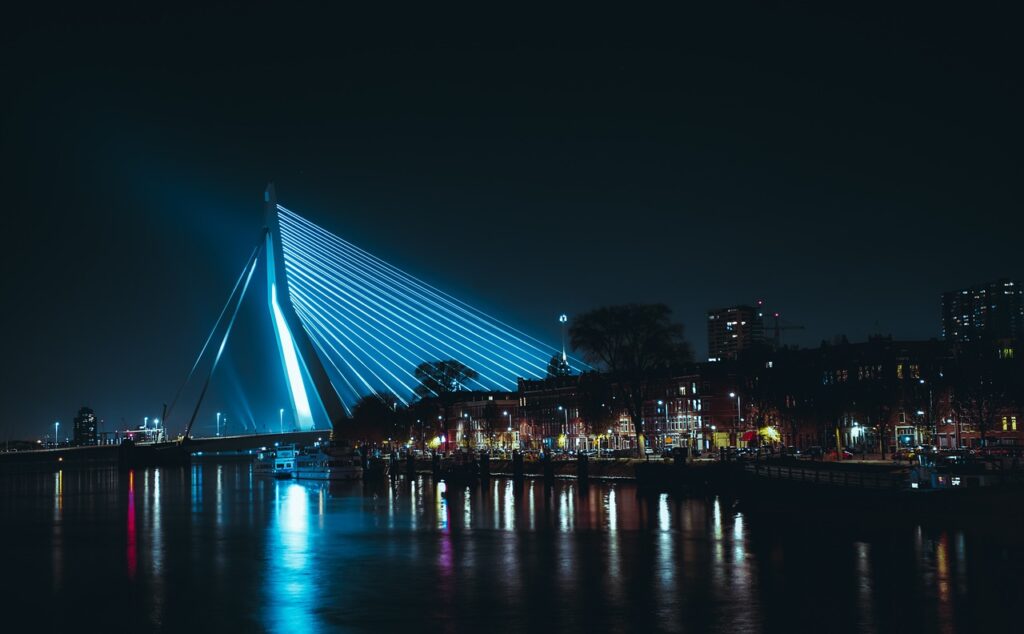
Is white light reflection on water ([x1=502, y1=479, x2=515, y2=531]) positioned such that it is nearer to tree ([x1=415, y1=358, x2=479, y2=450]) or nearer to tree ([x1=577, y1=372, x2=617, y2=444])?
tree ([x1=577, y1=372, x2=617, y2=444])

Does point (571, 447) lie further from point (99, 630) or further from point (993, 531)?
point (99, 630)

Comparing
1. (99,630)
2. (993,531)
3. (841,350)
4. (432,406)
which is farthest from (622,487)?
(432,406)

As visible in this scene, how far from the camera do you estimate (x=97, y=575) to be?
3098 centimetres

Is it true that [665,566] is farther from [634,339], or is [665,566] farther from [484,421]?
[484,421]

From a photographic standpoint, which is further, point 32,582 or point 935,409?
point 935,409

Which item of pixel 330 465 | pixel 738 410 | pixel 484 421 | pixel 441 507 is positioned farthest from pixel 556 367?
pixel 441 507

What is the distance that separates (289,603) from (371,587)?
256 centimetres

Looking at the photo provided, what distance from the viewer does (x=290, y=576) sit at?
97.3 feet

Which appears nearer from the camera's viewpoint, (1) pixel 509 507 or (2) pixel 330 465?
(1) pixel 509 507

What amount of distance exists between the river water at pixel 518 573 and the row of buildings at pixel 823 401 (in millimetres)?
32946

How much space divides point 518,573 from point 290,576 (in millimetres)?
6243

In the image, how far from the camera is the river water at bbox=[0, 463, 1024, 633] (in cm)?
2252

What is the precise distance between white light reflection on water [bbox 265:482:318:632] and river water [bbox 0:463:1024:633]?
10 cm

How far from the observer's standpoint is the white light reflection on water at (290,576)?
75.8ft
